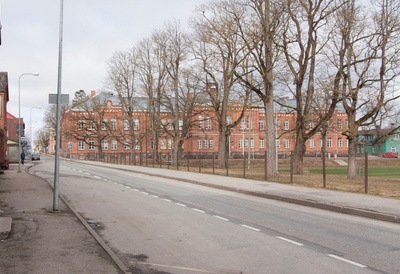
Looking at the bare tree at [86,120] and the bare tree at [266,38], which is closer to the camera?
the bare tree at [266,38]

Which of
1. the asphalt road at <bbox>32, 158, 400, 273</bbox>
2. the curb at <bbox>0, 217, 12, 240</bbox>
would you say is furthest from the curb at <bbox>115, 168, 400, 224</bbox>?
the curb at <bbox>0, 217, 12, 240</bbox>

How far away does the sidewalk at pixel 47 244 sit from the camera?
6.12 m

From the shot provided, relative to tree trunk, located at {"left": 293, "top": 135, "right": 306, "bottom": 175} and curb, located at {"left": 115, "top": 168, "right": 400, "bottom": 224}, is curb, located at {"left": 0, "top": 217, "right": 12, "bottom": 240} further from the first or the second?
tree trunk, located at {"left": 293, "top": 135, "right": 306, "bottom": 175}

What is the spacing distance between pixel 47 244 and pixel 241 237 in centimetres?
362

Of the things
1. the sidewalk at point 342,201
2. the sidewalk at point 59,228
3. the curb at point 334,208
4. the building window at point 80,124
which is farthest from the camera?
the building window at point 80,124

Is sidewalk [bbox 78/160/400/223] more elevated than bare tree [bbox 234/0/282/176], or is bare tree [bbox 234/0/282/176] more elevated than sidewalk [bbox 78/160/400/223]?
bare tree [bbox 234/0/282/176]

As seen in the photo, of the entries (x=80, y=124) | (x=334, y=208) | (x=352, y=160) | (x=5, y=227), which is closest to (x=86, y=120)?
(x=80, y=124)

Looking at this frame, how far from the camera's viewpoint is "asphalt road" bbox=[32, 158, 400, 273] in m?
6.41

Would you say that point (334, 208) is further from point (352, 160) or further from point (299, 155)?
point (299, 155)

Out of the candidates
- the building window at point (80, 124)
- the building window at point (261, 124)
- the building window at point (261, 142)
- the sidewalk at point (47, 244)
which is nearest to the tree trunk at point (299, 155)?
the sidewalk at point (47, 244)

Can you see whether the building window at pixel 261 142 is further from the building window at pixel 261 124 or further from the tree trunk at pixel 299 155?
the tree trunk at pixel 299 155

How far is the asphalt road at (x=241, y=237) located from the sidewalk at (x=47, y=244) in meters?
0.45

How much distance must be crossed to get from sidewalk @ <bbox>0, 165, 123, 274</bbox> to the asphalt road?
0.45 metres

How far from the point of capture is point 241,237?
27.7 feet
